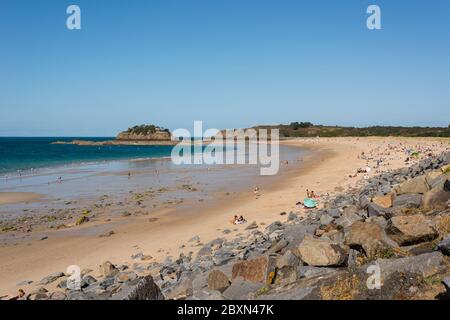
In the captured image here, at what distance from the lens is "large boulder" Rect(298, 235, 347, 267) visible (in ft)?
22.1

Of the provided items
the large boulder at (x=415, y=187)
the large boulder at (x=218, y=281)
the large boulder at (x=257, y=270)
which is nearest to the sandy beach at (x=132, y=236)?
the large boulder at (x=218, y=281)

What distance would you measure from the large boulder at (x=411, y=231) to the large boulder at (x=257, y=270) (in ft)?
7.42

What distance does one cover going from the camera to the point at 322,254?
679 centimetres

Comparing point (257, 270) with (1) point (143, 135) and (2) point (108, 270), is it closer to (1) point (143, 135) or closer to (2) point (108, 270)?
(2) point (108, 270)

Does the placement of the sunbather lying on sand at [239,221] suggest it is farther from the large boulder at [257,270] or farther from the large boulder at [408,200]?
the large boulder at [257,270]

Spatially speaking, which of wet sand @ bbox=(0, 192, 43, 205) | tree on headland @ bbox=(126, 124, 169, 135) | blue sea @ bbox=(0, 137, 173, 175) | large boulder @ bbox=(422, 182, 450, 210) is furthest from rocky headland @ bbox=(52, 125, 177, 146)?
large boulder @ bbox=(422, 182, 450, 210)

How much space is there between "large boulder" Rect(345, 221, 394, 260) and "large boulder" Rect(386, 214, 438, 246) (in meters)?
0.18

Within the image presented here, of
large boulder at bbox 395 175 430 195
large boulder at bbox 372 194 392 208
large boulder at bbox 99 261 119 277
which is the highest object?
large boulder at bbox 395 175 430 195

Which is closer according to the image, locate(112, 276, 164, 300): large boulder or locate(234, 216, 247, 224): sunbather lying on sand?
locate(112, 276, 164, 300): large boulder

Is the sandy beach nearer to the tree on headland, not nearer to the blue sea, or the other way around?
the blue sea

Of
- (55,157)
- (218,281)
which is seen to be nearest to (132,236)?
(218,281)

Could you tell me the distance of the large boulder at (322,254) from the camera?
22.1 ft

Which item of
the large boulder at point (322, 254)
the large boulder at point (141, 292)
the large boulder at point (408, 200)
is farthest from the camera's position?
the large boulder at point (408, 200)

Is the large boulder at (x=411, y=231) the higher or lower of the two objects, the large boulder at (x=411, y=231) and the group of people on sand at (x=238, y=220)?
the higher
